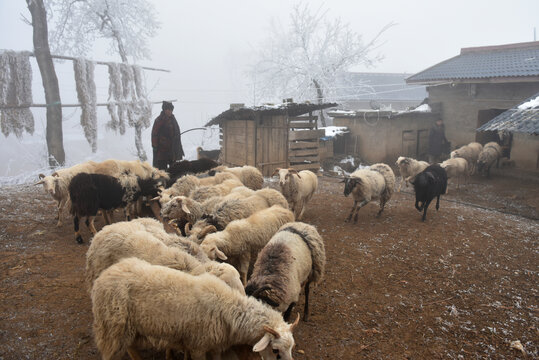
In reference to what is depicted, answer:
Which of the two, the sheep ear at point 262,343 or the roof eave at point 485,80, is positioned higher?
the roof eave at point 485,80

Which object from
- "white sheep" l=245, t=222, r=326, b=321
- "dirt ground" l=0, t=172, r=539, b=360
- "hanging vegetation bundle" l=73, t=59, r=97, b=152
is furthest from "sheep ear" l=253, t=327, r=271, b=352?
"hanging vegetation bundle" l=73, t=59, r=97, b=152

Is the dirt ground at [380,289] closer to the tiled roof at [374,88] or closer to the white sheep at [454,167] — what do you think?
the white sheep at [454,167]

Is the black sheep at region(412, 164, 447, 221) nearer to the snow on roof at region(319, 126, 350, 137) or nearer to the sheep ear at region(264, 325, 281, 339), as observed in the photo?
the sheep ear at region(264, 325, 281, 339)

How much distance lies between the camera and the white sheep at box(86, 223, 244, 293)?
3.56 metres

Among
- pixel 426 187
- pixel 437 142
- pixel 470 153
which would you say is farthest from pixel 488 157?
pixel 426 187

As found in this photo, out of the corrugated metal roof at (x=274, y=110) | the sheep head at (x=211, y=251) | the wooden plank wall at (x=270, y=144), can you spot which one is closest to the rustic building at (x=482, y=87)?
the corrugated metal roof at (x=274, y=110)

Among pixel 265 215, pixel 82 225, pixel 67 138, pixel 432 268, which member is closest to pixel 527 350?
pixel 432 268

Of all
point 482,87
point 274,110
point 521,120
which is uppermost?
point 482,87

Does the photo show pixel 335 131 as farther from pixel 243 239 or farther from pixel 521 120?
pixel 243 239

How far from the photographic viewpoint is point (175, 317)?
2822mm

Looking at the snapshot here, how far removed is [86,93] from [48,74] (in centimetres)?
199

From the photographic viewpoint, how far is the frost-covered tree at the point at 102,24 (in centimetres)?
1795

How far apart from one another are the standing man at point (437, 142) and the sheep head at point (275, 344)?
14642 mm

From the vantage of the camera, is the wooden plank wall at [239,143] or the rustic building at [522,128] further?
the wooden plank wall at [239,143]
